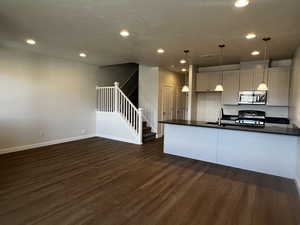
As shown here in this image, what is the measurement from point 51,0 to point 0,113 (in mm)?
3640

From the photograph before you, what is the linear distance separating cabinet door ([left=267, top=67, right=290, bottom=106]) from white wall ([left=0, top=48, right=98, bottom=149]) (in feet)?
19.4

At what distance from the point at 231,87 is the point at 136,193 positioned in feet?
15.1

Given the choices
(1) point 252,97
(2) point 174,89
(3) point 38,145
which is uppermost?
(2) point 174,89

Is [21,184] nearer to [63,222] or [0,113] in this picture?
[63,222]

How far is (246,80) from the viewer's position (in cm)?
544

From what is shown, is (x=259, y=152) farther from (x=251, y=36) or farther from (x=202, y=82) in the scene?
(x=202, y=82)

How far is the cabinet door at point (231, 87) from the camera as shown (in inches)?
221

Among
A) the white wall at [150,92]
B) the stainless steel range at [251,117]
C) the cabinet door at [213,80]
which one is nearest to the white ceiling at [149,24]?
the cabinet door at [213,80]

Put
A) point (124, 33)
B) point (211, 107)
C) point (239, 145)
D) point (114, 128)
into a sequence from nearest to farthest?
point (124, 33), point (239, 145), point (114, 128), point (211, 107)

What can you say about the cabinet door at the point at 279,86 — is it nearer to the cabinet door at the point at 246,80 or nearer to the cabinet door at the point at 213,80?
the cabinet door at the point at 246,80

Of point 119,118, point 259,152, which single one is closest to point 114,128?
point 119,118

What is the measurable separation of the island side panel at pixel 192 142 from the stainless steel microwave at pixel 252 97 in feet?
6.81

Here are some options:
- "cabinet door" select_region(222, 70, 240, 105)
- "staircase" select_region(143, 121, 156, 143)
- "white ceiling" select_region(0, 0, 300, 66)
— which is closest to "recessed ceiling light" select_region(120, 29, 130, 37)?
"white ceiling" select_region(0, 0, 300, 66)

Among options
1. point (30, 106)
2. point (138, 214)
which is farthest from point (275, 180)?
point (30, 106)
